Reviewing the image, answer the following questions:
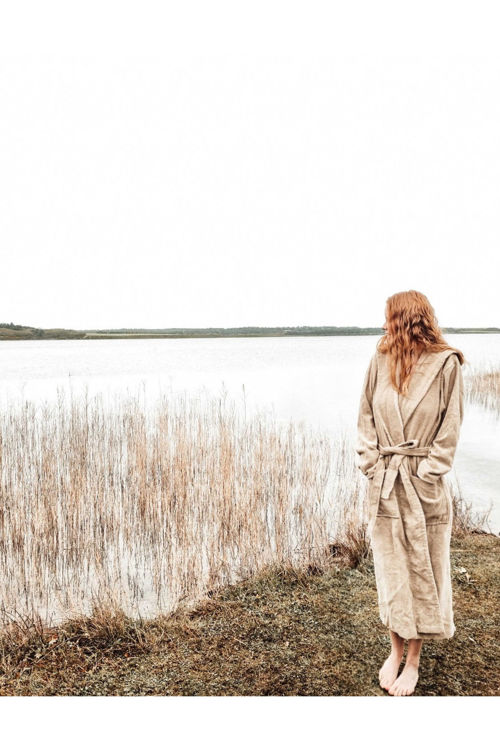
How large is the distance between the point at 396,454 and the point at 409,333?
0.32 m

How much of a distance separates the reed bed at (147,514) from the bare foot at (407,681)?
3.21 ft

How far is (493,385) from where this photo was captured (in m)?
9.20

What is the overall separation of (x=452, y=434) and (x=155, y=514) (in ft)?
6.98

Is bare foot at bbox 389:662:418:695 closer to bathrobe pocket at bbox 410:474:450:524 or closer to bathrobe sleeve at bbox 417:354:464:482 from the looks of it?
bathrobe pocket at bbox 410:474:450:524

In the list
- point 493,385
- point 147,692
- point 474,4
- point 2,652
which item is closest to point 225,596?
point 147,692

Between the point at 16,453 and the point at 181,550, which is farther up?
the point at 16,453

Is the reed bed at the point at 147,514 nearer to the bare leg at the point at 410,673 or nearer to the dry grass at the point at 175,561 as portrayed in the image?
the dry grass at the point at 175,561

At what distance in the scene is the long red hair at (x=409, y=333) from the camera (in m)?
1.39

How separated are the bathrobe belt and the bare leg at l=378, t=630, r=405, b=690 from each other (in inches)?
18.4

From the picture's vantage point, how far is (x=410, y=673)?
4.83 ft

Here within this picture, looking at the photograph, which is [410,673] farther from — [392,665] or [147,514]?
[147,514]

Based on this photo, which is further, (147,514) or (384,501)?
(147,514)

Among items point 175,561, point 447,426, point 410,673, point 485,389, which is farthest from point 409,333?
point 485,389

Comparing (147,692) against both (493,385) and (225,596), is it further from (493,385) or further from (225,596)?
(493,385)
